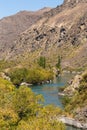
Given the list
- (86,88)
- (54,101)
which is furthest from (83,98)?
(54,101)

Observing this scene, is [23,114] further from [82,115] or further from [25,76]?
[25,76]

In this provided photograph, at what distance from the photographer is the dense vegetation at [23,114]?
50.7 metres

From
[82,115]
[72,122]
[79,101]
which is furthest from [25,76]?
[72,122]

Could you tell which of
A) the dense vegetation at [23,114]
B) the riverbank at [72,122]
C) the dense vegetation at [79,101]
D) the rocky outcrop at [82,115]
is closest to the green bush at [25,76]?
the dense vegetation at [79,101]

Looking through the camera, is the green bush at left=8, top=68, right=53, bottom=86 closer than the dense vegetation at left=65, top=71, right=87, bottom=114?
No

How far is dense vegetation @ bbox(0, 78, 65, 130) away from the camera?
50.7m

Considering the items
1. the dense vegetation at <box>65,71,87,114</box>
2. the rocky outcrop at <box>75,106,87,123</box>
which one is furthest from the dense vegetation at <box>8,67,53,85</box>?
the rocky outcrop at <box>75,106,87,123</box>

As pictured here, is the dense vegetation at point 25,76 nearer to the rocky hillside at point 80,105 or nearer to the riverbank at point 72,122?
the rocky hillside at point 80,105

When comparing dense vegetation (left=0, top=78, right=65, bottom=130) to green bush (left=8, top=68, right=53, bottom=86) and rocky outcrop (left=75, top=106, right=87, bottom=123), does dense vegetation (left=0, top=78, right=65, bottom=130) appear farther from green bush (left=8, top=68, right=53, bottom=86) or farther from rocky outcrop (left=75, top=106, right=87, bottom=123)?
green bush (left=8, top=68, right=53, bottom=86)

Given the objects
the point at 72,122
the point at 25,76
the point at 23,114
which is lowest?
the point at 25,76

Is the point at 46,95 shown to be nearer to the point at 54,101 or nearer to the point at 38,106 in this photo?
the point at 54,101

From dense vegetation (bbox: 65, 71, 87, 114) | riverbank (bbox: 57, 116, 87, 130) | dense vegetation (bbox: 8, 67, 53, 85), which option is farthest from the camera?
dense vegetation (bbox: 8, 67, 53, 85)

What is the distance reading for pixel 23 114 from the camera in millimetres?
67125

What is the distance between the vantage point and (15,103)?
66.3m
